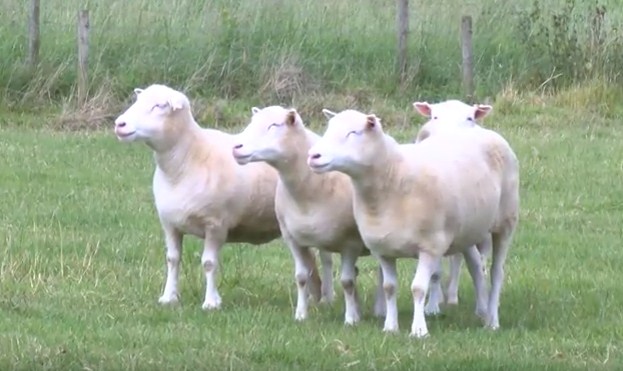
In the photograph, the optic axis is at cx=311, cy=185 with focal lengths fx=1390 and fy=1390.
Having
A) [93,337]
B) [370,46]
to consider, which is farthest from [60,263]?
[370,46]

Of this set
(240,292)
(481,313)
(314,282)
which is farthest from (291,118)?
(481,313)

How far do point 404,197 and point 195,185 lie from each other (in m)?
1.40

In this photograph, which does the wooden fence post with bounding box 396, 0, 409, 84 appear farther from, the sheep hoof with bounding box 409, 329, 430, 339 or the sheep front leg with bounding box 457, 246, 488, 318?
the sheep hoof with bounding box 409, 329, 430, 339

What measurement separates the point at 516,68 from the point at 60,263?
10859 mm

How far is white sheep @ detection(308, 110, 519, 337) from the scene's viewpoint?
727 centimetres

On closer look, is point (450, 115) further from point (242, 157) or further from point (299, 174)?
point (242, 157)

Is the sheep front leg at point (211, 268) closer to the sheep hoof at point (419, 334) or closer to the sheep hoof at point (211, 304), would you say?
the sheep hoof at point (211, 304)

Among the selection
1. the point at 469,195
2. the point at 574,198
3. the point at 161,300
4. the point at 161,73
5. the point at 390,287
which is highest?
the point at 469,195

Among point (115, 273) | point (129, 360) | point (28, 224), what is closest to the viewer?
point (129, 360)

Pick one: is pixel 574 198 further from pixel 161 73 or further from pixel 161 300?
pixel 161 73

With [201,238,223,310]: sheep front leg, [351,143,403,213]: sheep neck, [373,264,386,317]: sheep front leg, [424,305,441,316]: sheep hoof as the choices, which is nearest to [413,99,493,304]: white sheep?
[424,305,441,316]: sheep hoof

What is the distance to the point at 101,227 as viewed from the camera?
10.7m

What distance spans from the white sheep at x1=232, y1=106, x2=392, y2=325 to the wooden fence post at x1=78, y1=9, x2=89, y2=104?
9.78 metres

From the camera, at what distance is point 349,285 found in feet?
25.6
